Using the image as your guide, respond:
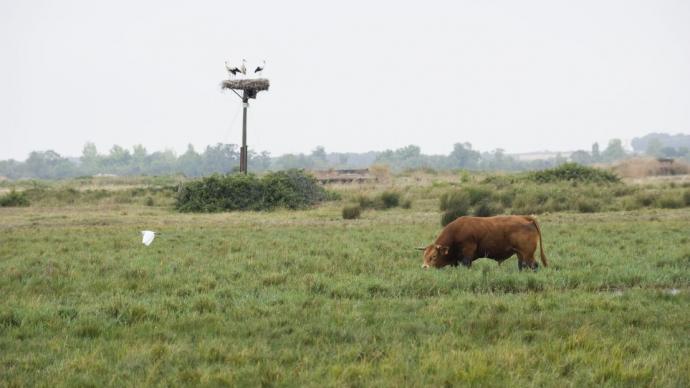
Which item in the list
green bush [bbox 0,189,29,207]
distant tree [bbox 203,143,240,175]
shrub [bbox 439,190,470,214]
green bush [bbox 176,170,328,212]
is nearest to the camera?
shrub [bbox 439,190,470,214]

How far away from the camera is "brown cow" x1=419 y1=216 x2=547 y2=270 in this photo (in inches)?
482

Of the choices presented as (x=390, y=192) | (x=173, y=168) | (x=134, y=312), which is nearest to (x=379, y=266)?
(x=134, y=312)

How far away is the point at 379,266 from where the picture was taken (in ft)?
42.9

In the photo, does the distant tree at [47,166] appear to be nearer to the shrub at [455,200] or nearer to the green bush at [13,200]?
the green bush at [13,200]

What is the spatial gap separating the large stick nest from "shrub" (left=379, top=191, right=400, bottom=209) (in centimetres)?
1060

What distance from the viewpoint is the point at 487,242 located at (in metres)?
12.5

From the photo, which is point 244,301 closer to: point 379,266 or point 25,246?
point 379,266

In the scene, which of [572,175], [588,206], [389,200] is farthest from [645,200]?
[572,175]

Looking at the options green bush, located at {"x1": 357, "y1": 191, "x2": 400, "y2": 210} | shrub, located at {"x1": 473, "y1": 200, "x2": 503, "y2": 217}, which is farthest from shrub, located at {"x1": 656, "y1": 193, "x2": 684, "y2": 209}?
green bush, located at {"x1": 357, "y1": 191, "x2": 400, "y2": 210}

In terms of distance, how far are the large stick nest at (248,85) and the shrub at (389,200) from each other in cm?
1060

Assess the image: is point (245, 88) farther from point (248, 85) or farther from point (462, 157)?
point (462, 157)

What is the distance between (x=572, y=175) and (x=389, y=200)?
14921mm

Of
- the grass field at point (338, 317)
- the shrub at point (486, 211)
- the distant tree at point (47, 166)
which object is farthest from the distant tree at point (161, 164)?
the grass field at point (338, 317)

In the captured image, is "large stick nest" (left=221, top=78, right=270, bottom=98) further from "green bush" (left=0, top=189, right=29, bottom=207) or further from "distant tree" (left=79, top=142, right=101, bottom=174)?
"distant tree" (left=79, top=142, right=101, bottom=174)
